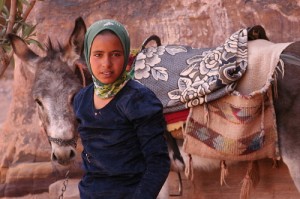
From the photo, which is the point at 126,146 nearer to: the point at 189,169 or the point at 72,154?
the point at 72,154

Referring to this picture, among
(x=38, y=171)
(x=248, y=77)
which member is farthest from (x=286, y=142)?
(x=38, y=171)

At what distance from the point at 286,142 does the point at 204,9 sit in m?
2.10

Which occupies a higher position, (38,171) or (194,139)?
(194,139)

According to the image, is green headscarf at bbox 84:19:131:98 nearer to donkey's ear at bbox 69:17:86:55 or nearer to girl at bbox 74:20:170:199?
girl at bbox 74:20:170:199

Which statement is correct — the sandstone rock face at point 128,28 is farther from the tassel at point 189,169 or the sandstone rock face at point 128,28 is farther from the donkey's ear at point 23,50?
the tassel at point 189,169

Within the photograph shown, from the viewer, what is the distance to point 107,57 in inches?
86.9

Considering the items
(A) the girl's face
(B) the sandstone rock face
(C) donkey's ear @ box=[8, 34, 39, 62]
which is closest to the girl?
(A) the girl's face

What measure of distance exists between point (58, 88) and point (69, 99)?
4.7 inches

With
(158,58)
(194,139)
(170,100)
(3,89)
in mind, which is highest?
(158,58)

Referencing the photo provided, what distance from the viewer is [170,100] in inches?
147

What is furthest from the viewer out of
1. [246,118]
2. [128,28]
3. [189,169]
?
[128,28]

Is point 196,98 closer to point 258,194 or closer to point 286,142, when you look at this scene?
point 286,142

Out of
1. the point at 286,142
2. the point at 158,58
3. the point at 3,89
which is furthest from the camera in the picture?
the point at 3,89

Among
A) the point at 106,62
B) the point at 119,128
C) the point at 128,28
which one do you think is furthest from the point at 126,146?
the point at 128,28
